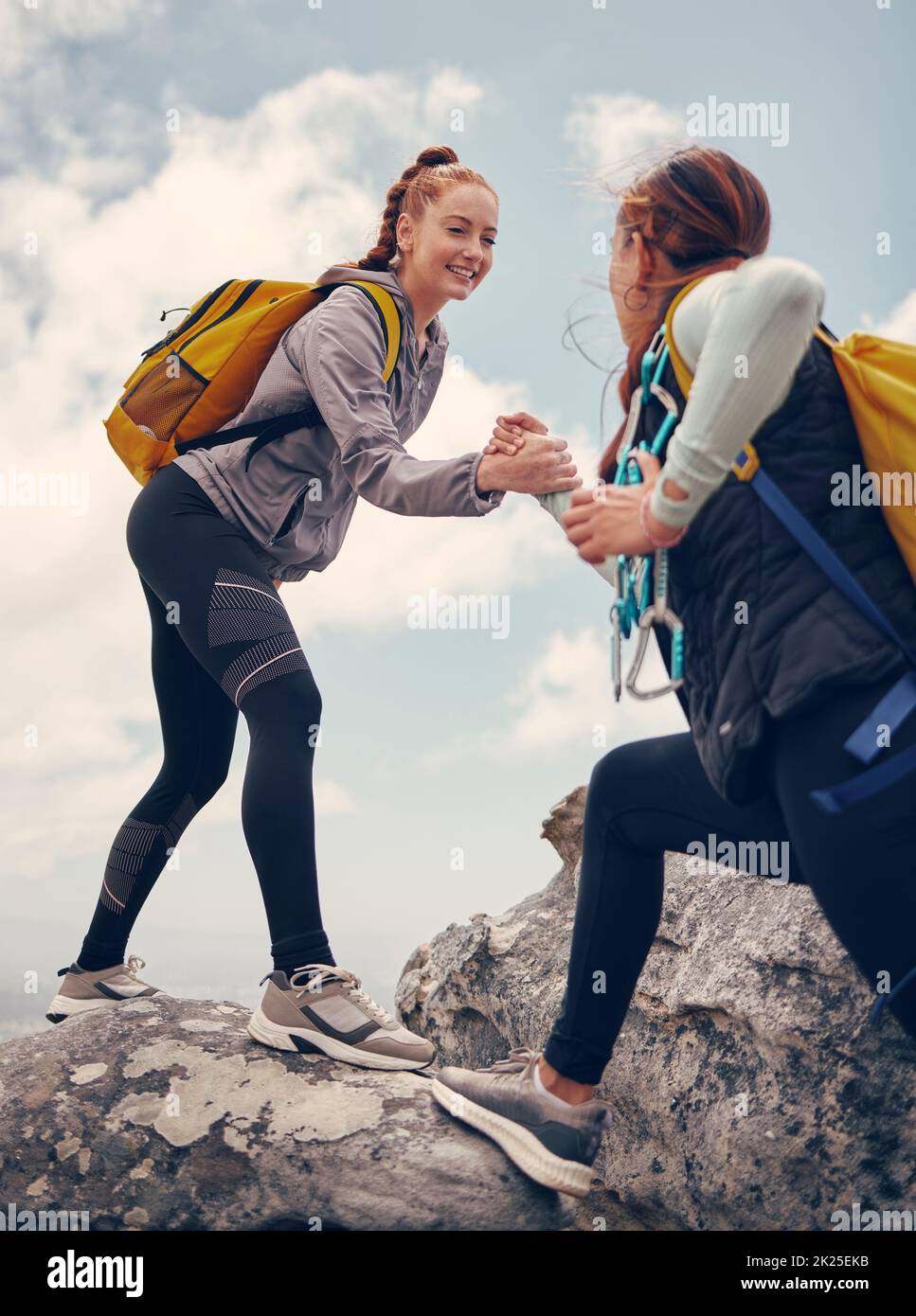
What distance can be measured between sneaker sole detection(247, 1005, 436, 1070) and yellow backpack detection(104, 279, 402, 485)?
1.64 meters

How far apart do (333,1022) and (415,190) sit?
7.86 ft

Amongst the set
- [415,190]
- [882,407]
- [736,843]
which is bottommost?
[736,843]

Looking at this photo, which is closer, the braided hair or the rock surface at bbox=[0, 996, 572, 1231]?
the rock surface at bbox=[0, 996, 572, 1231]

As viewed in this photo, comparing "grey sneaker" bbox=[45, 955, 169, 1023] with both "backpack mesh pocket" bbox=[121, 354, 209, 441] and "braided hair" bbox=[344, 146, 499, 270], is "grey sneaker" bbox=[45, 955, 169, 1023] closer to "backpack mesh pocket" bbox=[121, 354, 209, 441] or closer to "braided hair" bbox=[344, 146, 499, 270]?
"backpack mesh pocket" bbox=[121, 354, 209, 441]

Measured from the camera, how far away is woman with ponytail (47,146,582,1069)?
2.83 metres

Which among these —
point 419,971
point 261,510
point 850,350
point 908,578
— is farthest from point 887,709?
point 419,971

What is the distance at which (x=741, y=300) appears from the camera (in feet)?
5.76

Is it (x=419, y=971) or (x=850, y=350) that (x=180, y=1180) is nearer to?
(x=419, y=971)

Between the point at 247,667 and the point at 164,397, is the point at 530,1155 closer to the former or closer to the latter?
the point at 247,667

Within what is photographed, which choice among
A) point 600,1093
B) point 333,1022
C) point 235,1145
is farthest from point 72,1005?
point 600,1093

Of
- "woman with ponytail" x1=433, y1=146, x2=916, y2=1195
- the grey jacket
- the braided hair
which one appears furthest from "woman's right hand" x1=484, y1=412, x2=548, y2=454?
the braided hair

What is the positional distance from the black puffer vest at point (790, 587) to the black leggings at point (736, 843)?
5 cm

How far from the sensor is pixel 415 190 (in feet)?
10.7

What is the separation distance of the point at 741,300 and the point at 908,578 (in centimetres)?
58
